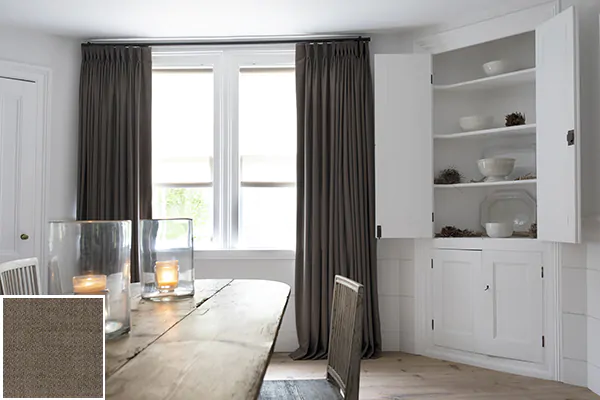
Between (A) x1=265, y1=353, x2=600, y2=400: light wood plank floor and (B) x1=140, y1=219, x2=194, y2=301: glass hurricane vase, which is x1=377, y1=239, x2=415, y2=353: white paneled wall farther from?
(B) x1=140, y1=219, x2=194, y2=301: glass hurricane vase

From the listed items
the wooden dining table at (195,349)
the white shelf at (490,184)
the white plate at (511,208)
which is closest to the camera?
the wooden dining table at (195,349)

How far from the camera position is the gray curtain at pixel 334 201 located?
13.1 ft

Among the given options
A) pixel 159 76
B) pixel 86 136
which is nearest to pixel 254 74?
pixel 159 76

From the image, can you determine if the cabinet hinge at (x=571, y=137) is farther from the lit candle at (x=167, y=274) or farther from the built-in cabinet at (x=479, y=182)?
the lit candle at (x=167, y=274)

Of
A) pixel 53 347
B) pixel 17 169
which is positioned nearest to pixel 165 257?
pixel 53 347

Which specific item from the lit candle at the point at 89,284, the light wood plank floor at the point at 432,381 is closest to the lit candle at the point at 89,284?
the lit candle at the point at 89,284

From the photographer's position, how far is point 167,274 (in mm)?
1820

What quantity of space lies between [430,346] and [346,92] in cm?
191

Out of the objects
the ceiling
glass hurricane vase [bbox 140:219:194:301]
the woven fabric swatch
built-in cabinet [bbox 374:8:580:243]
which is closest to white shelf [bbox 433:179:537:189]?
built-in cabinet [bbox 374:8:580:243]

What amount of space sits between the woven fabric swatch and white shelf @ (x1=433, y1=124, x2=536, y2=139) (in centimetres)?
353

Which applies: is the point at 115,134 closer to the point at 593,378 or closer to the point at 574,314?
the point at 574,314

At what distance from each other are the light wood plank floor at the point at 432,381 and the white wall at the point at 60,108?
198cm

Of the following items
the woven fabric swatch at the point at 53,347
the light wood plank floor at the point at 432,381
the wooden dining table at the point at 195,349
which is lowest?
the light wood plank floor at the point at 432,381

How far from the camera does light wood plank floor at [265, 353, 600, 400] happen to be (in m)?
3.11
